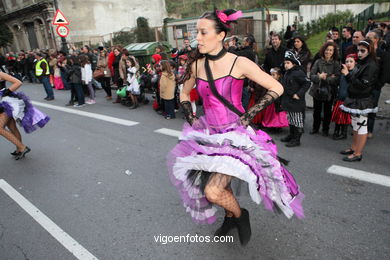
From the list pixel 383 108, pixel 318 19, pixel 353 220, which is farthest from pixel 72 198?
pixel 318 19

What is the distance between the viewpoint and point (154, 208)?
343 cm

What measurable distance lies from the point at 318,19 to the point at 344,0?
689 centimetres

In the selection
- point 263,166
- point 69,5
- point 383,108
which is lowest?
point 383,108

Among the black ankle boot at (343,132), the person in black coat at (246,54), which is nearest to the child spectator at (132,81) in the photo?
the person in black coat at (246,54)

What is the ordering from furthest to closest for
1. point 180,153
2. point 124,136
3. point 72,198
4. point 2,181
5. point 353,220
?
point 124,136 < point 2,181 < point 72,198 < point 353,220 < point 180,153

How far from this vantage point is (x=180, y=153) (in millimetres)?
2494

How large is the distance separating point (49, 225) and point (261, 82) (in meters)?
2.73

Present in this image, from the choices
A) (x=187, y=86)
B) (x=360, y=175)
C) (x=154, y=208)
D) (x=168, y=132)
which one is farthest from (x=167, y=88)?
(x=360, y=175)

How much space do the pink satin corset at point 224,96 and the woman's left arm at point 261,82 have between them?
0.10m

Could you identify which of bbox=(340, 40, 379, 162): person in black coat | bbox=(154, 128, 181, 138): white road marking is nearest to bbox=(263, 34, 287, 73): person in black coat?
bbox=(340, 40, 379, 162): person in black coat

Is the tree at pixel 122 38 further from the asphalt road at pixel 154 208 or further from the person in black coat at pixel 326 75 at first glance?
the person in black coat at pixel 326 75

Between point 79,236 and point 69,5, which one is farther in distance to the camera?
point 69,5

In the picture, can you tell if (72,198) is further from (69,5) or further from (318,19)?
(69,5)

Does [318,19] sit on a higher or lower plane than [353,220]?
higher
